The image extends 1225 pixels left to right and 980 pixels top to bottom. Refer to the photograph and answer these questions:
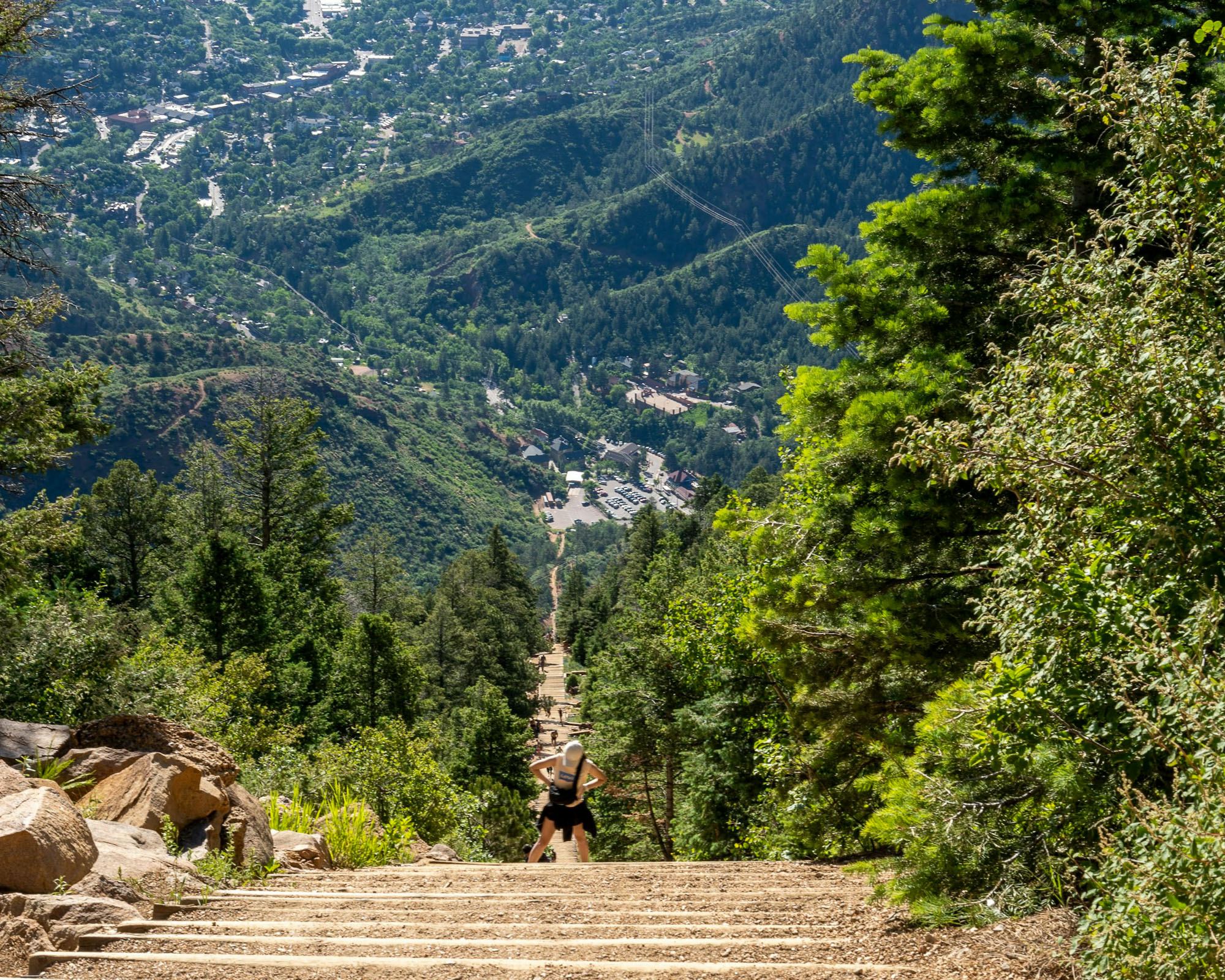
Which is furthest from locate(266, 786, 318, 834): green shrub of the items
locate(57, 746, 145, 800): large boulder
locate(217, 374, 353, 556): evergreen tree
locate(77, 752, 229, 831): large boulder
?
locate(217, 374, 353, 556): evergreen tree

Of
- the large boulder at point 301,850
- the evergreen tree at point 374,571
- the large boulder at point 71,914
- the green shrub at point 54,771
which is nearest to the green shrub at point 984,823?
the large boulder at point 71,914

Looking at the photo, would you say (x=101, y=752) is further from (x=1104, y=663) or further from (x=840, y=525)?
(x=1104, y=663)

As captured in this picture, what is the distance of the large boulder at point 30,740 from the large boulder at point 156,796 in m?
0.81

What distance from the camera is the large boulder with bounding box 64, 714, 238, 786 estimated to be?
9.51 metres

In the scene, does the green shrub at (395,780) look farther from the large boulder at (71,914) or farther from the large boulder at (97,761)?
the large boulder at (71,914)

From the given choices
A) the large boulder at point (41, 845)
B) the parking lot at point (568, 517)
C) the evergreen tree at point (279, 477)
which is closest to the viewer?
the large boulder at point (41, 845)

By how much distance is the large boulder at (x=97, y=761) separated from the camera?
30.1ft

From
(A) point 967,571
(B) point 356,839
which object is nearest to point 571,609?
(B) point 356,839

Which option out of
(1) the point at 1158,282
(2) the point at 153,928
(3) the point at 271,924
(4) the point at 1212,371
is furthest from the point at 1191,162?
(2) the point at 153,928

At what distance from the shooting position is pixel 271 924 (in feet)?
20.0

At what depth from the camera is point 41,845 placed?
6176mm

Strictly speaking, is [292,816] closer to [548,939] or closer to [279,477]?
[548,939]

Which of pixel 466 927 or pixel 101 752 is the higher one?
pixel 466 927

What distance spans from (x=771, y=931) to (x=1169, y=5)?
29.4ft
